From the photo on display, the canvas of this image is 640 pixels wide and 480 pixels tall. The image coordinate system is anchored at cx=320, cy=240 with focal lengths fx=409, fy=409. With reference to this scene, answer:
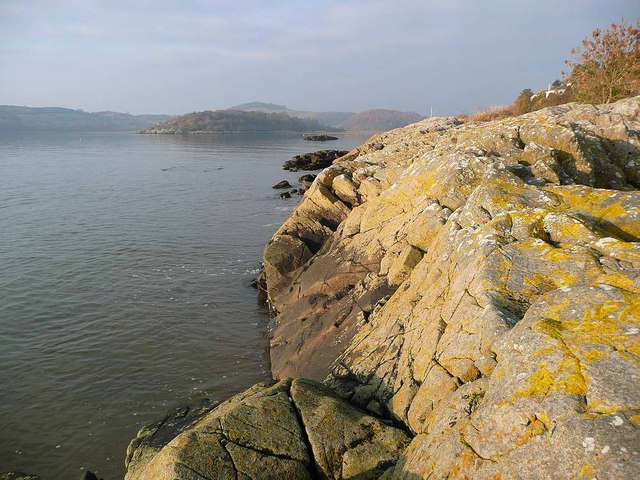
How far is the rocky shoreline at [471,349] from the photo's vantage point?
16.2 ft

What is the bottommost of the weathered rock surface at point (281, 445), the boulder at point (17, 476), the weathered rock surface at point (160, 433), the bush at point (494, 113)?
the boulder at point (17, 476)

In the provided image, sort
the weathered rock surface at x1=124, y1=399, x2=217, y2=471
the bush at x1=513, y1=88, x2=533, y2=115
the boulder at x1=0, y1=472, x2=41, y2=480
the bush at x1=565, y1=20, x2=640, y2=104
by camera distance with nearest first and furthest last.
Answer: the weathered rock surface at x1=124, y1=399, x2=217, y2=471 → the boulder at x1=0, y1=472, x2=41, y2=480 → the bush at x1=565, y1=20, x2=640, y2=104 → the bush at x1=513, y1=88, x2=533, y2=115

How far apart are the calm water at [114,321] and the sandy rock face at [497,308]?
3.43 meters

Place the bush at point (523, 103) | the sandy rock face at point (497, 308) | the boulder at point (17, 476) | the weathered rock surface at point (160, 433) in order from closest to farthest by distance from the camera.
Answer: the sandy rock face at point (497, 308)
the weathered rock surface at point (160, 433)
the boulder at point (17, 476)
the bush at point (523, 103)

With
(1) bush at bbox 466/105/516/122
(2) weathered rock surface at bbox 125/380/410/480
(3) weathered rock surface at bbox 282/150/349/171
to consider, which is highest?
(1) bush at bbox 466/105/516/122

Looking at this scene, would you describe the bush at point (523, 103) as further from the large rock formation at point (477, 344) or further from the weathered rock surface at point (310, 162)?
the large rock formation at point (477, 344)

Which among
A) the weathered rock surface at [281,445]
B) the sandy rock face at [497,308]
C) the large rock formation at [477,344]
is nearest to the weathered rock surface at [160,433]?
the large rock formation at [477,344]

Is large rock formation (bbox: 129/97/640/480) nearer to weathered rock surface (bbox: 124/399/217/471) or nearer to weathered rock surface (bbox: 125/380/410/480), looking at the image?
weathered rock surface (bbox: 125/380/410/480)

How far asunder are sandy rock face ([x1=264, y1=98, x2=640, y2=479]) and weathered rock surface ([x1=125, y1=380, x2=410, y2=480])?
0.83 meters

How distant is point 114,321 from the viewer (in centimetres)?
1966

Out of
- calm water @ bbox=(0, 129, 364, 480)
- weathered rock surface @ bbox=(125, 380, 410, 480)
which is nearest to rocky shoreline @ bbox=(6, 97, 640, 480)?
weathered rock surface @ bbox=(125, 380, 410, 480)

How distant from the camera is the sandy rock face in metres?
4.88

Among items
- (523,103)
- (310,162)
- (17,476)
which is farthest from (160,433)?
(310,162)

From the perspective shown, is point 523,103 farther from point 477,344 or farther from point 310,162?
point 477,344
